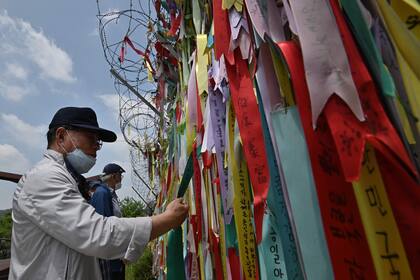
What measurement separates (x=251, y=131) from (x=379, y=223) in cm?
33

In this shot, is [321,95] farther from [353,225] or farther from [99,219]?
[99,219]

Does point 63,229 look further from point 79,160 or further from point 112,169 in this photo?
point 112,169

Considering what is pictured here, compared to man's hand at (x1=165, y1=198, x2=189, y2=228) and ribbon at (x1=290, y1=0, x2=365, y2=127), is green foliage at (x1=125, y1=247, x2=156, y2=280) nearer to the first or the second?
man's hand at (x1=165, y1=198, x2=189, y2=228)

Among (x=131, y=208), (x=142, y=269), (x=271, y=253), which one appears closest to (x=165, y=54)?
(x=271, y=253)

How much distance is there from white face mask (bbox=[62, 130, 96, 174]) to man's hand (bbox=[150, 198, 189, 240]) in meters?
0.53

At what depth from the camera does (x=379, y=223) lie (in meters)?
0.48

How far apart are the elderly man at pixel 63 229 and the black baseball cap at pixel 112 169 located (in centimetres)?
239

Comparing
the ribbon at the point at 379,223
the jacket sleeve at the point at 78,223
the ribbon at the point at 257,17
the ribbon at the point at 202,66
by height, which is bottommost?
the ribbon at the point at 379,223

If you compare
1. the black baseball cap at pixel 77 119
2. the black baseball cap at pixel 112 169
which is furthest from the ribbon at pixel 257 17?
the black baseball cap at pixel 112 169

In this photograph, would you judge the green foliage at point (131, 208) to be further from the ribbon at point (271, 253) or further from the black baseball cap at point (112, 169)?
the ribbon at point (271, 253)

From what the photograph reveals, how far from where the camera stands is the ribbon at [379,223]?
462 millimetres

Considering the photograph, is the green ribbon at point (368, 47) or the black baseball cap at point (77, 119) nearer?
the green ribbon at point (368, 47)

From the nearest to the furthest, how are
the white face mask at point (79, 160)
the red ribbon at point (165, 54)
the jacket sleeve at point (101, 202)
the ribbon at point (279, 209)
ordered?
1. the ribbon at point (279, 209)
2. the white face mask at point (79, 160)
3. the red ribbon at point (165, 54)
4. the jacket sleeve at point (101, 202)

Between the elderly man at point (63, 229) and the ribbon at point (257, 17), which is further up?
the ribbon at point (257, 17)
